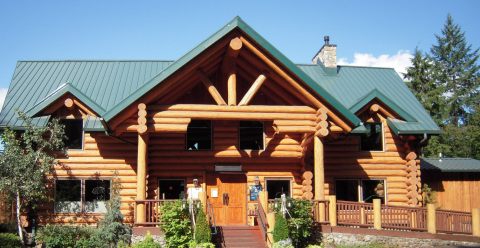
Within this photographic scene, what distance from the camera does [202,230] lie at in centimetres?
1556

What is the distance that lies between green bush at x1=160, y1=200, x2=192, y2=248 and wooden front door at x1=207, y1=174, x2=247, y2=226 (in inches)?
146

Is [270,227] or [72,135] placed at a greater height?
[72,135]

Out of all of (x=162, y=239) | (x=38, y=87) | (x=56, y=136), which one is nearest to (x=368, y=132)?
(x=162, y=239)

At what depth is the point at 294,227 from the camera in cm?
1653

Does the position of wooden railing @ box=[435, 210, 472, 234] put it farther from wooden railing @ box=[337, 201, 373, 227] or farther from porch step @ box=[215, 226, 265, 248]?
porch step @ box=[215, 226, 265, 248]

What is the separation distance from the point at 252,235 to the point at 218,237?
1.16 meters

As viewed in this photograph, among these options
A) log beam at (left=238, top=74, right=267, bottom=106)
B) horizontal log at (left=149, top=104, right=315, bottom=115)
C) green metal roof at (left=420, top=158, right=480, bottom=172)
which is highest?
log beam at (left=238, top=74, right=267, bottom=106)

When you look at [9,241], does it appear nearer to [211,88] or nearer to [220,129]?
[211,88]

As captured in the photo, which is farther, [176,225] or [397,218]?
[397,218]

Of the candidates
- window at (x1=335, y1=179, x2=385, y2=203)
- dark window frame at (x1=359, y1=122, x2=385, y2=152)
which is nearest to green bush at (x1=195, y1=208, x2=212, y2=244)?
window at (x1=335, y1=179, x2=385, y2=203)

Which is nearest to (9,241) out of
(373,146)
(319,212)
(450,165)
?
(319,212)

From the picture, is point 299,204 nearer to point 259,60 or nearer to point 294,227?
point 294,227

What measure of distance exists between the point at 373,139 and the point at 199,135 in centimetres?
744

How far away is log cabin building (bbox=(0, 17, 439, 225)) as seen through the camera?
677 inches
